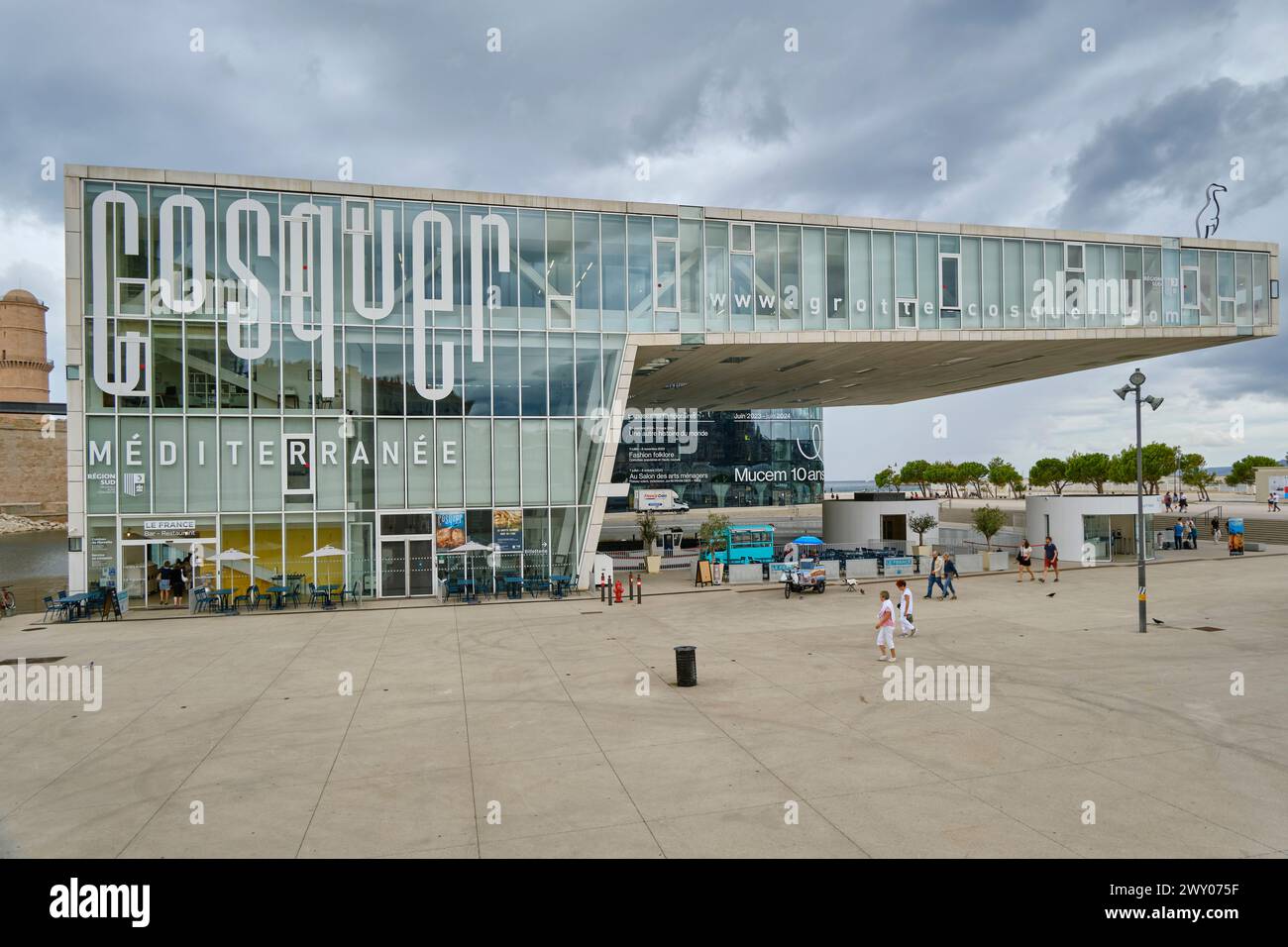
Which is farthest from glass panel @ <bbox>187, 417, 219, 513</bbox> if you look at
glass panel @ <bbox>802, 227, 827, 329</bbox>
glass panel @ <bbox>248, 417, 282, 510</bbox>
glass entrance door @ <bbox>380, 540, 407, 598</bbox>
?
glass panel @ <bbox>802, 227, 827, 329</bbox>

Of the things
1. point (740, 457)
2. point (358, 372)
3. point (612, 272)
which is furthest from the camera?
point (740, 457)

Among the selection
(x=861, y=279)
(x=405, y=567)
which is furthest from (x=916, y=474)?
(x=405, y=567)

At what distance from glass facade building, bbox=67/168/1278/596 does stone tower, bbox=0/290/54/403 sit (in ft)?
431

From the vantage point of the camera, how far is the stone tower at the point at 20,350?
126 meters

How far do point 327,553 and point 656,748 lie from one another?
753 inches

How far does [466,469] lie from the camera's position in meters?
27.8

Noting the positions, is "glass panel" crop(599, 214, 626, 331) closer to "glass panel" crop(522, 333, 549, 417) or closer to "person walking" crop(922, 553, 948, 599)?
"glass panel" crop(522, 333, 549, 417)

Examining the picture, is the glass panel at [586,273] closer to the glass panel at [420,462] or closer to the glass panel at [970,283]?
the glass panel at [420,462]

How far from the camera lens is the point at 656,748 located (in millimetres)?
10797

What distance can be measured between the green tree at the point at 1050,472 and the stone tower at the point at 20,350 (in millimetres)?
156755

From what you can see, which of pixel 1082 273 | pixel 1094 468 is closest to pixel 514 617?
pixel 1082 273

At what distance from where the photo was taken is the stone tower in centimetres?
12569

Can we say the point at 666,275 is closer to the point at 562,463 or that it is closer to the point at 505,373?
the point at 505,373
